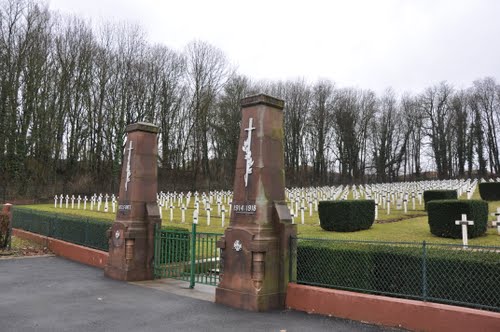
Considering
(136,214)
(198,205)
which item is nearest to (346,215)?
(136,214)

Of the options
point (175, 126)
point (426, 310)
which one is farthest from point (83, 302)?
point (175, 126)

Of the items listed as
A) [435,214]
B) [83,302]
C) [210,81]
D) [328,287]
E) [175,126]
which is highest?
[210,81]

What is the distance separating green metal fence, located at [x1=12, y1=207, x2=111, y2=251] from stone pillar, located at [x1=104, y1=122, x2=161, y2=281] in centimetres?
216

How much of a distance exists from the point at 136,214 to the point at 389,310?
729cm

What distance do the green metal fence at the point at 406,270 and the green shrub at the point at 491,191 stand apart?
22.2m

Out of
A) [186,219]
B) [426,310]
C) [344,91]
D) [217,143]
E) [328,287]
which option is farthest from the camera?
[344,91]

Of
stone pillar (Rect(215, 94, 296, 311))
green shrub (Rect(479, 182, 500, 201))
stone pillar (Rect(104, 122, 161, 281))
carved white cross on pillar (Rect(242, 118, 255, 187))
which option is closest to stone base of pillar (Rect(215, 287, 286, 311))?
stone pillar (Rect(215, 94, 296, 311))

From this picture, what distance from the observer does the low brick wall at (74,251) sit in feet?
42.7

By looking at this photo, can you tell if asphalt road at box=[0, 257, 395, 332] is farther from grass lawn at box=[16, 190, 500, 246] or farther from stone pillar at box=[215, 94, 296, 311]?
grass lawn at box=[16, 190, 500, 246]

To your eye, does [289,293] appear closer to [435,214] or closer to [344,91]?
[435,214]

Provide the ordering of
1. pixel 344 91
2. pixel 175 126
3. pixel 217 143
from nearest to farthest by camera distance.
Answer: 1. pixel 175 126
2. pixel 217 143
3. pixel 344 91

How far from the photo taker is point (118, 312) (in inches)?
294

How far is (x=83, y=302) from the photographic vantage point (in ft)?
27.1

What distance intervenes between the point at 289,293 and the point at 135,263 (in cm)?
496
